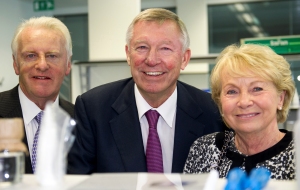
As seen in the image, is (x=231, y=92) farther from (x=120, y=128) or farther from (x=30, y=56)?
(x=30, y=56)

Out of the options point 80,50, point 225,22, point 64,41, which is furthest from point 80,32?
point 64,41

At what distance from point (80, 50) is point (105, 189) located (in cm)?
1008

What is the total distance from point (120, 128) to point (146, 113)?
141 mm

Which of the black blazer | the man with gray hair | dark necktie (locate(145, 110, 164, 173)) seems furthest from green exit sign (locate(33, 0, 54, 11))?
dark necktie (locate(145, 110, 164, 173))

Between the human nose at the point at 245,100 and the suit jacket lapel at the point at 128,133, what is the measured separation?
18.9 inches

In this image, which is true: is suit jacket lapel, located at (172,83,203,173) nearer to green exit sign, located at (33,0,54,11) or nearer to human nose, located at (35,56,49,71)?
Result: human nose, located at (35,56,49,71)

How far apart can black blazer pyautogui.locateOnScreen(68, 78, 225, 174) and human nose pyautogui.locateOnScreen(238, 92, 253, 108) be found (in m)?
0.41

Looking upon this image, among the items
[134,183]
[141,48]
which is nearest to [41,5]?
[141,48]

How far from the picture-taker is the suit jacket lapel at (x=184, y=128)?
1784 millimetres

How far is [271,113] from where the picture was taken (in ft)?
4.98

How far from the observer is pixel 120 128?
71.4 inches

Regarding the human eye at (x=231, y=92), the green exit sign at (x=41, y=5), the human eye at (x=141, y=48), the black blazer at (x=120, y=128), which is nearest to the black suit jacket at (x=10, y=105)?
the black blazer at (x=120, y=128)

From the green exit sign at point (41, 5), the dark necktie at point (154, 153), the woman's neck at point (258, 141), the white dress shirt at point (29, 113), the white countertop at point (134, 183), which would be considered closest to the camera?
the white countertop at point (134, 183)

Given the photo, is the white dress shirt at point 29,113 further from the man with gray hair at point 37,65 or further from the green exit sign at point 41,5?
the green exit sign at point 41,5
